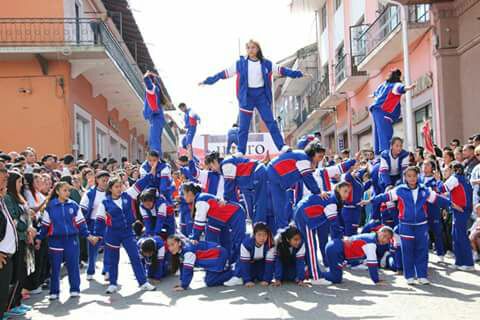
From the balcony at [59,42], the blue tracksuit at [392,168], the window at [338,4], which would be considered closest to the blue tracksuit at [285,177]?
the blue tracksuit at [392,168]

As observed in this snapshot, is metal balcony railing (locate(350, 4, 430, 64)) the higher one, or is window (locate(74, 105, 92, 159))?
metal balcony railing (locate(350, 4, 430, 64))

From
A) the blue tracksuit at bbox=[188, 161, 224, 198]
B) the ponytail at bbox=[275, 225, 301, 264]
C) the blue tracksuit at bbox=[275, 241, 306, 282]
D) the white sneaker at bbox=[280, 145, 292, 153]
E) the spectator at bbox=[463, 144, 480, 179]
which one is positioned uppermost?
the white sneaker at bbox=[280, 145, 292, 153]

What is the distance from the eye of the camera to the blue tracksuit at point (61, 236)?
27.7ft

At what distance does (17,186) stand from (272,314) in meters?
3.53

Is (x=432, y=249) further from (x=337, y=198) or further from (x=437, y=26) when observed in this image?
(x=437, y=26)

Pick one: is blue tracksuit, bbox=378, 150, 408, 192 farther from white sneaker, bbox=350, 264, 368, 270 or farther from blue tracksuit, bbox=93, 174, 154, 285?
blue tracksuit, bbox=93, 174, 154, 285

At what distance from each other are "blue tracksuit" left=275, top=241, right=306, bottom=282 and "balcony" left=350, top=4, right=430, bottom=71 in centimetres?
1042

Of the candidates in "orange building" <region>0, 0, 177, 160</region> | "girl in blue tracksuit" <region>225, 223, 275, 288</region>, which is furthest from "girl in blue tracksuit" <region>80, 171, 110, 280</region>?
"orange building" <region>0, 0, 177, 160</region>

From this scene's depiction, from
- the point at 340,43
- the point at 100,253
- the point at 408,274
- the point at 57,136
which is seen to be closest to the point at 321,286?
the point at 408,274

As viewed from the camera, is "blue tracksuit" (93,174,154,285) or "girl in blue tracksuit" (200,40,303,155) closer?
"blue tracksuit" (93,174,154,285)

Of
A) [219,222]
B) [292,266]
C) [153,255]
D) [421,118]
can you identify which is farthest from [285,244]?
[421,118]

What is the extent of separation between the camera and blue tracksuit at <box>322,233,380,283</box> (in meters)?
8.59

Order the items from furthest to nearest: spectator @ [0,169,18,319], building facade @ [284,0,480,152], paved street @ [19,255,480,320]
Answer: building facade @ [284,0,480,152] < paved street @ [19,255,480,320] < spectator @ [0,169,18,319]

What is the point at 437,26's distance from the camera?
1616 centimetres
